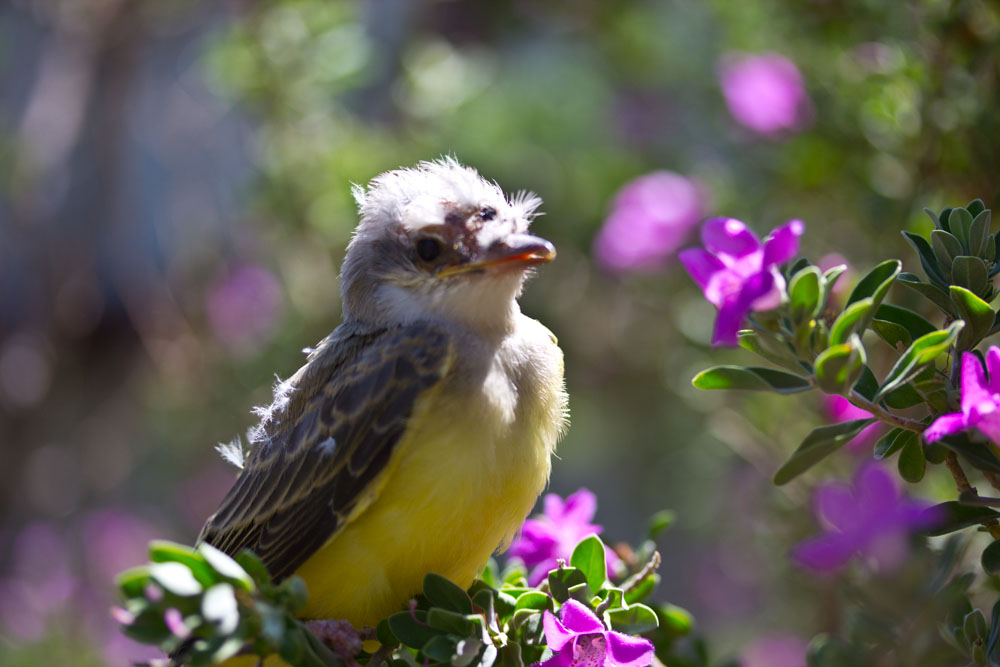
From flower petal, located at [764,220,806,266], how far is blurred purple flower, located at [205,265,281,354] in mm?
2833

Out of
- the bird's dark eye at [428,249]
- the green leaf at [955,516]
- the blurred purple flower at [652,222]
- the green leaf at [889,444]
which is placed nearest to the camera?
the green leaf at [955,516]

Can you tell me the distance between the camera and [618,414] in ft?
14.6

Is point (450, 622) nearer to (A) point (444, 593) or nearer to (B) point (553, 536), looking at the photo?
(A) point (444, 593)

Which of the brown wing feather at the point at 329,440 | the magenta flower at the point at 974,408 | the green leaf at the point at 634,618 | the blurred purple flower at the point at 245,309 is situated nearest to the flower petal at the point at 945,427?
the magenta flower at the point at 974,408

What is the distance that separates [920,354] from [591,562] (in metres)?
0.59

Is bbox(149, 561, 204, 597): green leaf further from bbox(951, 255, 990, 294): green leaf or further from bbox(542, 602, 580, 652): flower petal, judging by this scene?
bbox(951, 255, 990, 294): green leaf

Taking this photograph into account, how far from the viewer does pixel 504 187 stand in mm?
3676

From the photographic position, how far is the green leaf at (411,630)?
1357 mm

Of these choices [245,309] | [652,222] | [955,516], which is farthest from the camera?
[245,309]

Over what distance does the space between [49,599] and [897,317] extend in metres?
3.88

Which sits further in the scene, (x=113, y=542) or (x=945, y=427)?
(x=113, y=542)

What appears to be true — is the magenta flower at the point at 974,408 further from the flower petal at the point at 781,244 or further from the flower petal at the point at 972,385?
the flower petal at the point at 781,244

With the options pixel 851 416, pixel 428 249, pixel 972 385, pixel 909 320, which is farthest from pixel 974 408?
pixel 851 416

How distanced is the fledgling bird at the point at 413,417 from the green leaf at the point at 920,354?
667 mm
